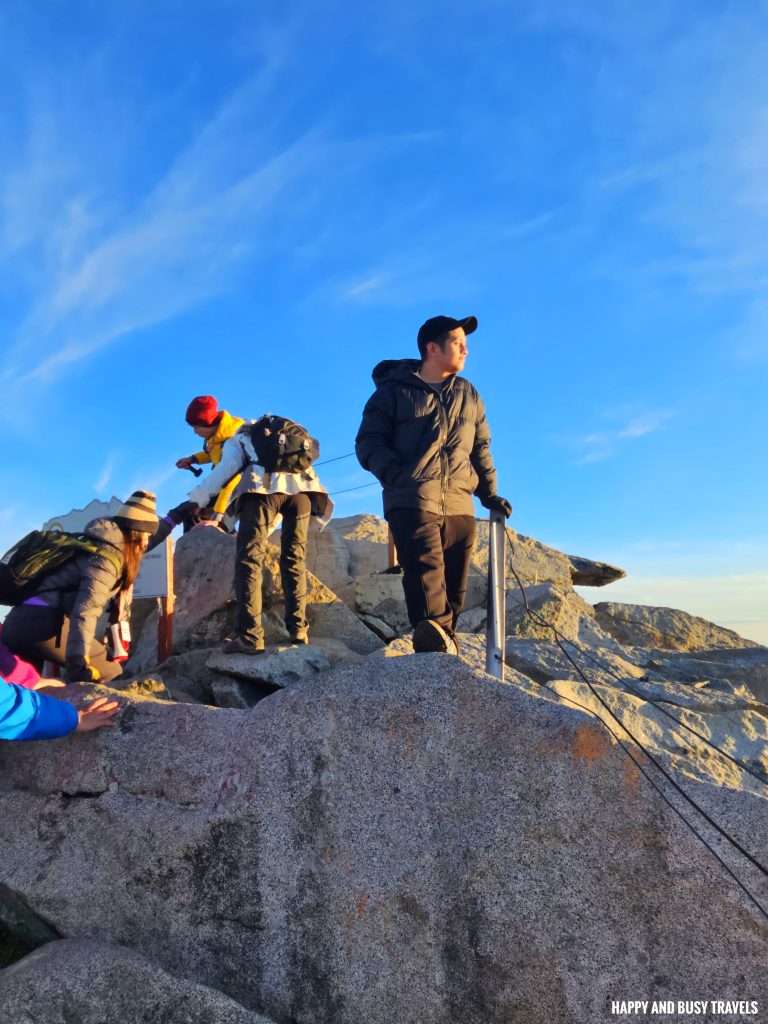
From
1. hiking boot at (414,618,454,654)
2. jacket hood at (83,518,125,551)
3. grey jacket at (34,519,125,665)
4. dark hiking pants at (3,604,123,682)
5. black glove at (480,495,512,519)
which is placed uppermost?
black glove at (480,495,512,519)

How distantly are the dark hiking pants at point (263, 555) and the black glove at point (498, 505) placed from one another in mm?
1515

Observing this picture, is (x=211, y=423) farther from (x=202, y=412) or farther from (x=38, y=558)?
(x=38, y=558)

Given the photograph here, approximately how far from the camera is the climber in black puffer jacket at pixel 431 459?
525 cm

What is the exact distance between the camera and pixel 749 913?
3088 millimetres

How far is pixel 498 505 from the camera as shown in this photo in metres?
5.56

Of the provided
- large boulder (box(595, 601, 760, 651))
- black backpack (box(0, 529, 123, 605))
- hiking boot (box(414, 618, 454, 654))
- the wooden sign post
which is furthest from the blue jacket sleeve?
large boulder (box(595, 601, 760, 651))

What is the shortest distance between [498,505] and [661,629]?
5114mm

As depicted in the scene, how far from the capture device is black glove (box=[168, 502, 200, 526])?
6202 millimetres

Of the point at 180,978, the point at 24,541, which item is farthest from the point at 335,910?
the point at 24,541

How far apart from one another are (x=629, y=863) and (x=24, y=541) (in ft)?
12.7

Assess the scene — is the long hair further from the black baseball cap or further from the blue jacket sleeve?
the black baseball cap

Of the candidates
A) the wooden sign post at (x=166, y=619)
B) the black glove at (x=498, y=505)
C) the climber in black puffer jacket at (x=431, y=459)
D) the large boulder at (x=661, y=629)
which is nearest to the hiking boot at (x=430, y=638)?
the climber in black puffer jacket at (x=431, y=459)

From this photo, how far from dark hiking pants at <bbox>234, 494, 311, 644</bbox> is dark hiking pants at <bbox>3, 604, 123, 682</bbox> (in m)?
1.19

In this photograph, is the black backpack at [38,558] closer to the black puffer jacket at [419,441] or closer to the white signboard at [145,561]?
the black puffer jacket at [419,441]
